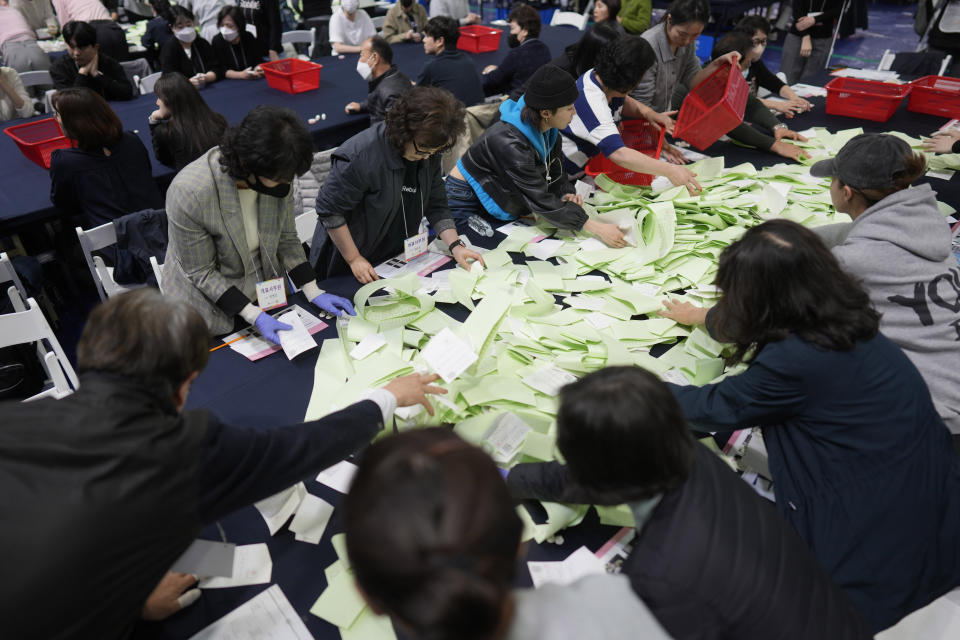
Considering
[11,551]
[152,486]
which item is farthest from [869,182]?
[11,551]

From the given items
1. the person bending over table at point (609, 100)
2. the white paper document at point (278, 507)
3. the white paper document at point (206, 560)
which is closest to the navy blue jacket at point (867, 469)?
the white paper document at point (278, 507)

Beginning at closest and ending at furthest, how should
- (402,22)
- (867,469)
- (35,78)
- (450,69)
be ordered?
(867,469), (450,69), (35,78), (402,22)

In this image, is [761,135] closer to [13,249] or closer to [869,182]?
[869,182]

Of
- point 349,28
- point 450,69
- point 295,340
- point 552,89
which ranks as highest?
point 552,89

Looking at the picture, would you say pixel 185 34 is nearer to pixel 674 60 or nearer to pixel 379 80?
pixel 379 80

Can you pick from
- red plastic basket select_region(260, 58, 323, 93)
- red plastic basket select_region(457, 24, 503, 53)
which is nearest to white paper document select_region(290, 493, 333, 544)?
red plastic basket select_region(260, 58, 323, 93)

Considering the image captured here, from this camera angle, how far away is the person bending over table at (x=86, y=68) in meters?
4.63

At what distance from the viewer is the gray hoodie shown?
1.77 meters

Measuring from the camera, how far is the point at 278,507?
4.63 ft

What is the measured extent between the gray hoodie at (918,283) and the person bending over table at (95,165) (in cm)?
355

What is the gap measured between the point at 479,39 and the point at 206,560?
250 inches

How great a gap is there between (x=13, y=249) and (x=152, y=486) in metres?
3.71

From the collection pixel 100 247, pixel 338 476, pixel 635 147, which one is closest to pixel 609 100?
pixel 635 147

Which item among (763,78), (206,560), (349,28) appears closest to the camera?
(206,560)
